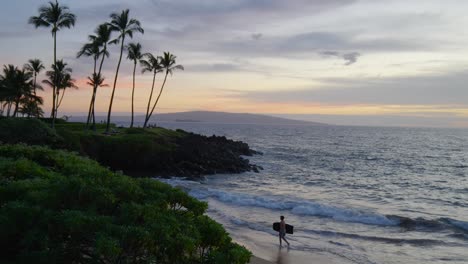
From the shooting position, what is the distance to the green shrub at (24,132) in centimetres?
2982

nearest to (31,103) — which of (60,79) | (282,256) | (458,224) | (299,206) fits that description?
(60,79)

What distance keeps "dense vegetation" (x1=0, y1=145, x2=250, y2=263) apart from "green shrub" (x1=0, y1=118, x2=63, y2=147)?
22.8m

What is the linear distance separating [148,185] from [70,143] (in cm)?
2798

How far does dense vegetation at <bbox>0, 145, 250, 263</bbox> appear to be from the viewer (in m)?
7.55

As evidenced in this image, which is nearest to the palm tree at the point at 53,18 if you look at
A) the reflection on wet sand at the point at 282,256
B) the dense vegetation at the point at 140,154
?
the dense vegetation at the point at 140,154

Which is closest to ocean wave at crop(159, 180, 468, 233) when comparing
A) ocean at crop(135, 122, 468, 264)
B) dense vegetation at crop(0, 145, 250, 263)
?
ocean at crop(135, 122, 468, 264)

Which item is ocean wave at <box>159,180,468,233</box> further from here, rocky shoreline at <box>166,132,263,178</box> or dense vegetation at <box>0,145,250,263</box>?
dense vegetation at <box>0,145,250,263</box>

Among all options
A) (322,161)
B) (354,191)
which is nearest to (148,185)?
(354,191)

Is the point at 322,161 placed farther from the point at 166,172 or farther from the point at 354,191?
the point at 166,172

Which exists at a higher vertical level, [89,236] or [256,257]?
[89,236]

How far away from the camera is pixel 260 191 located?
118 ft

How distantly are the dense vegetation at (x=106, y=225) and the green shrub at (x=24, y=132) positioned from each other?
22794mm

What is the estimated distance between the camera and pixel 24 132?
3062cm

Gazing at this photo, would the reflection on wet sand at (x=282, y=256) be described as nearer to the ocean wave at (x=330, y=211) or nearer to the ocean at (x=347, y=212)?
the ocean at (x=347, y=212)
